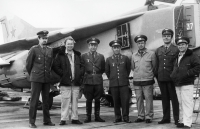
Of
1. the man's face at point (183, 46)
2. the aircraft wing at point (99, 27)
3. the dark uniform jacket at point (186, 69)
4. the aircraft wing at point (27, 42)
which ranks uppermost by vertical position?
the aircraft wing at point (99, 27)

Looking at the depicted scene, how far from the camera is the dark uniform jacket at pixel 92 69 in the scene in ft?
16.7

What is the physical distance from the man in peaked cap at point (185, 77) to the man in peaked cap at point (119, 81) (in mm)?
1118

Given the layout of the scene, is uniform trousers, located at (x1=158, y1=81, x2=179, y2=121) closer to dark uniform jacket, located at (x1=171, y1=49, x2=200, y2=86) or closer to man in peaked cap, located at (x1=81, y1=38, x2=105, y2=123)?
dark uniform jacket, located at (x1=171, y1=49, x2=200, y2=86)

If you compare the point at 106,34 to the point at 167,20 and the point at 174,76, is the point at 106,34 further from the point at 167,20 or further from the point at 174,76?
the point at 174,76

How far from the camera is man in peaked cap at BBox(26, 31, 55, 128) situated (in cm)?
456

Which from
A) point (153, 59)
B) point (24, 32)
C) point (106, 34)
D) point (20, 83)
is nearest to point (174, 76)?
point (153, 59)

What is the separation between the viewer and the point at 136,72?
520cm

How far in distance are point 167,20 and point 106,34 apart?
7.12 ft

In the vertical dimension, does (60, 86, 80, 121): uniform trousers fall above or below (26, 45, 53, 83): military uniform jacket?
below

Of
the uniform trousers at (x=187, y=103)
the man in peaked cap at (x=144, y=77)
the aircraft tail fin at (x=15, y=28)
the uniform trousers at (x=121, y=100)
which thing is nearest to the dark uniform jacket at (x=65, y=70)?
the uniform trousers at (x=121, y=100)

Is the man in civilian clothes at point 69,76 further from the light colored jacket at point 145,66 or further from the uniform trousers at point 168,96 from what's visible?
the uniform trousers at point 168,96

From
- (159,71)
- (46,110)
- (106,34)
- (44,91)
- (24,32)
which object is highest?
(24,32)

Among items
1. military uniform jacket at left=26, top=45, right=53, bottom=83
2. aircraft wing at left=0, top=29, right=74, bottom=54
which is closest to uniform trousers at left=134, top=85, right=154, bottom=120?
military uniform jacket at left=26, top=45, right=53, bottom=83

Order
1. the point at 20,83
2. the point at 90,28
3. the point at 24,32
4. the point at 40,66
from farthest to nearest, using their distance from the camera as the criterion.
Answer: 1. the point at 24,32
2. the point at 20,83
3. the point at 90,28
4. the point at 40,66
